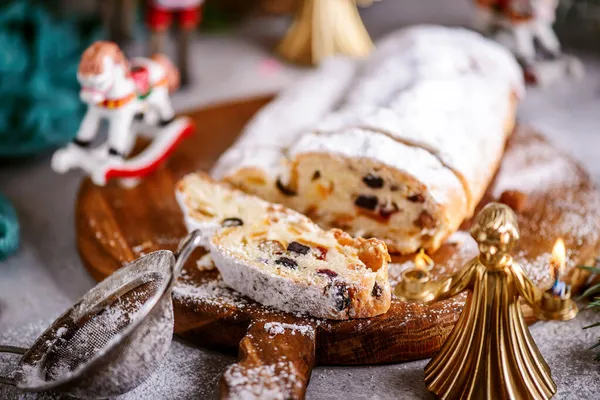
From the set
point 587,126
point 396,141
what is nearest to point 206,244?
point 396,141

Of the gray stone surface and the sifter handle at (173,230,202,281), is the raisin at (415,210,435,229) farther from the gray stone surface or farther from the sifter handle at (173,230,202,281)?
the sifter handle at (173,230,202,281)

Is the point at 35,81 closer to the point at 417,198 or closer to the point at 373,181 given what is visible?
the point at 373,181

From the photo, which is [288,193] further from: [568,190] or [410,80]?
[568,190]

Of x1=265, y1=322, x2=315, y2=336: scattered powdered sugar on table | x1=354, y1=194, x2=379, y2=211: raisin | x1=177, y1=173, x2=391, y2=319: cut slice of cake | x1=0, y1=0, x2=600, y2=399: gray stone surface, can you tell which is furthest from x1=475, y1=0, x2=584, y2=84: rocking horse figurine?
x1=265, y1=322, x2=315, y2=336: scattered powdered sugar on table

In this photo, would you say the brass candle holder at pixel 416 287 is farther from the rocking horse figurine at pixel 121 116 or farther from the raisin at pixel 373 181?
the rocking horse figurine at pixel 121 116

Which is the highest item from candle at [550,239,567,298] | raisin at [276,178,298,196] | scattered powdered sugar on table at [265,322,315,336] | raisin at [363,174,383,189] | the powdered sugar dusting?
candle at [550,239,567,298]

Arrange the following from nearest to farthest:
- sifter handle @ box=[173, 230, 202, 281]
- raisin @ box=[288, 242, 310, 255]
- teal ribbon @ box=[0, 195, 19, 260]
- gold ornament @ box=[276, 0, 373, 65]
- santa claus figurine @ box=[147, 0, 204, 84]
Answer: sifter handle @ box=[173, 230, 202, 281]
raisin @ box=[288, 242, 310, 255]
teal ribbon @ box=[0, 195, 19, 260]
santa claus figurine @ box=[147, 0, 204, 84]
gold ornament @ box=[276, 0, 373, 65]

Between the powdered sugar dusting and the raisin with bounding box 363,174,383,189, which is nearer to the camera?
the powdered sugar dusting

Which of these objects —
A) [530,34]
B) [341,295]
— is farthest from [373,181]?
[530,34]
